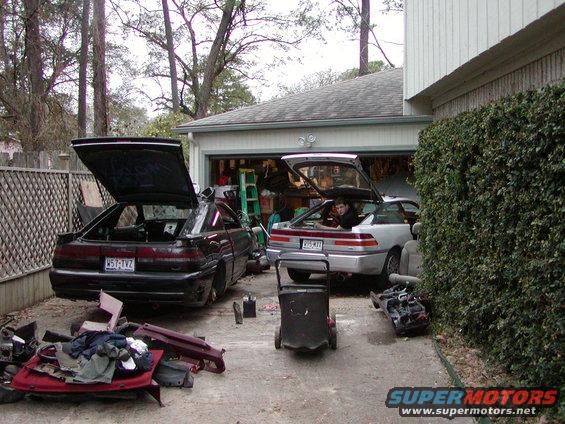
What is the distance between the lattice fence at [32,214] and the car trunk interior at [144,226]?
122 cm

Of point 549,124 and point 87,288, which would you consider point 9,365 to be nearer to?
point 87,288

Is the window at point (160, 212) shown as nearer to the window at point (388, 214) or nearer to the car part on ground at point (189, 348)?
the window at point (388, 214)

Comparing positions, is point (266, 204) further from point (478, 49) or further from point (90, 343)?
point (90, 343)

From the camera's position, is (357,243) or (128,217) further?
(128,217)

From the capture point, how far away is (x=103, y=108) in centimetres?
1391

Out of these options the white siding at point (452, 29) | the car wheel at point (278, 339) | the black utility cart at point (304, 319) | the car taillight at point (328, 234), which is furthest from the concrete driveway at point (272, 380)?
the white siding at point (452, 29)

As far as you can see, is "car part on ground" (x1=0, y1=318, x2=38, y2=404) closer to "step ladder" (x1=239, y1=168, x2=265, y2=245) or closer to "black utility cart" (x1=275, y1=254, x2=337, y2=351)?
"black utility cart" (x1=275, y1=254, x2=337, y2=351)

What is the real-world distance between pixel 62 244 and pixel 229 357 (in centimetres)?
267

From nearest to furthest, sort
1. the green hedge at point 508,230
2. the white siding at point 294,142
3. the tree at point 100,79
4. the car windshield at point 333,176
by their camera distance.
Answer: the green hedge at point 508,230 → the car windshield at point 333,176 → the white siding at point 294,142 → the tree at point 100,79

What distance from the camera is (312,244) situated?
852cm

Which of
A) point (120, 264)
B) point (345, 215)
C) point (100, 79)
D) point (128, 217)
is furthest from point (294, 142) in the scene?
point (120, 264)

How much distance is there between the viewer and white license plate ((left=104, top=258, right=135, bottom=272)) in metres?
6.35

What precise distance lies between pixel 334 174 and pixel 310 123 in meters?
3.43

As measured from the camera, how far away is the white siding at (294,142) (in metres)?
11.3
